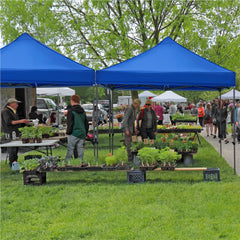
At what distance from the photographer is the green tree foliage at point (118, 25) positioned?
55.4ft

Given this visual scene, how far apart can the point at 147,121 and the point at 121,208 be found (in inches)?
189

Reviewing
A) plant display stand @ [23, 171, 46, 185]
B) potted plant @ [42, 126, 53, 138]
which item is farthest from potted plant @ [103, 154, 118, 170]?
potted plant @ [42, 126, 53, 138]

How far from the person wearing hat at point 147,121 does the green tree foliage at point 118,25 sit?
7.53 m

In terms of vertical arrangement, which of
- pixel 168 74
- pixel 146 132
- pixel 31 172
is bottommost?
pixel 31 172

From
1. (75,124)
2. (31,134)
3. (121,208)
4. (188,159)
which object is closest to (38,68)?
(75,124)

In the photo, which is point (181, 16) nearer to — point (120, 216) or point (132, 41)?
point (132, 41)

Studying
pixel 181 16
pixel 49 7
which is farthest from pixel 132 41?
pixel 49 7

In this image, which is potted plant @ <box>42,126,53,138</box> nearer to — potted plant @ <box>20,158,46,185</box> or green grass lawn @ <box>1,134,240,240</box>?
green grass lawn @ <box>1,134,240,240</box>

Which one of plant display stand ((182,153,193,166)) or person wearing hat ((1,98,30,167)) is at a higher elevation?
person wearing hat ((1,98,30,167))

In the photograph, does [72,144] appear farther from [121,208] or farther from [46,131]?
[121,208]

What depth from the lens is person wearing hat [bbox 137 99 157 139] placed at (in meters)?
10.00

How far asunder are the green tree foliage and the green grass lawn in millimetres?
10611

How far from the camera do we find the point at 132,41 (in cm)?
1745

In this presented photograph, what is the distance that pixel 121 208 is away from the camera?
5484mm
